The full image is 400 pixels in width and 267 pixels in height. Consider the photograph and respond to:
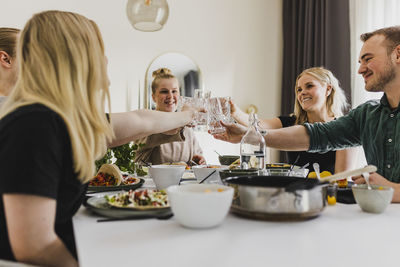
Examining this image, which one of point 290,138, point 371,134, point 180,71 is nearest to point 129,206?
point 290,138

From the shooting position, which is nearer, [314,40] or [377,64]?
[377,64]

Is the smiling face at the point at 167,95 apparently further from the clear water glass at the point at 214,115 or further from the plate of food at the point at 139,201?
the plate of food at the point at 139,201

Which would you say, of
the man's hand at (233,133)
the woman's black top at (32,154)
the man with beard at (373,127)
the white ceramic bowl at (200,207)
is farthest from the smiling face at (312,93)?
the woman's black top at (32,154)

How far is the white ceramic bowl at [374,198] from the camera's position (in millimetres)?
901

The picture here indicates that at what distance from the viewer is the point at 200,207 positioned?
72cm

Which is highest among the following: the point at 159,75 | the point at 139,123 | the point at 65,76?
the point at 159,75

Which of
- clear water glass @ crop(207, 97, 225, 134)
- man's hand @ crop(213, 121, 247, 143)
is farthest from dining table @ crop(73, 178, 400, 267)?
man's hand @ crop(213, 121, 247, 143)

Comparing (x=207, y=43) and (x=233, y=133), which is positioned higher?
(x=207, y=43)

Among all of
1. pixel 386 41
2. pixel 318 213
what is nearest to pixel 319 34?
pixel 386 41

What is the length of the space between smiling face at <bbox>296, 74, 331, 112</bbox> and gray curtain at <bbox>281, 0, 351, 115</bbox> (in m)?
0.88

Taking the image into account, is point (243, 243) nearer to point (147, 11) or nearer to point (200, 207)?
point (200, 207)

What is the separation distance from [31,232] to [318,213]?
64 cm

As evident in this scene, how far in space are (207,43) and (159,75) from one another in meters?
0.86

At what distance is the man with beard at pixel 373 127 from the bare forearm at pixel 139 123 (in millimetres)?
371
